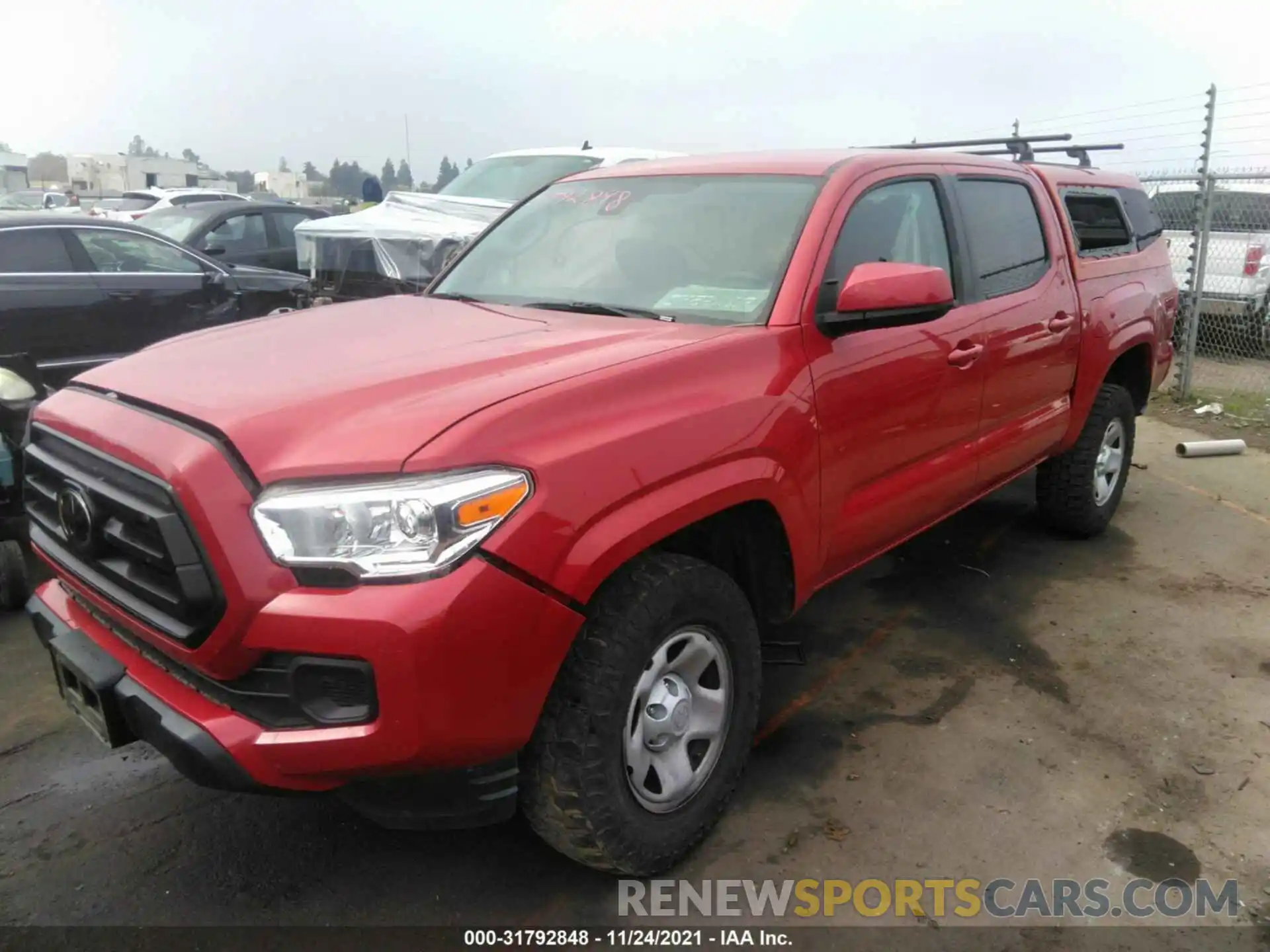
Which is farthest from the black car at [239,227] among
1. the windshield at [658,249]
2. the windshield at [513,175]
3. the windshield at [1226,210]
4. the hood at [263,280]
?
the windshield at [1226,210]

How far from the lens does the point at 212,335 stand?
288cm

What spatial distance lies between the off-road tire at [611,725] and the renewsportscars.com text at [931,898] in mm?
104

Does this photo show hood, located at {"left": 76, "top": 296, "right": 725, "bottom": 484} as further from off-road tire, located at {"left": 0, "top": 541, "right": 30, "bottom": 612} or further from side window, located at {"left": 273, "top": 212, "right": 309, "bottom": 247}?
side window, located at {"left": 273, "top": 212, "right": 309, "bottom": 247}

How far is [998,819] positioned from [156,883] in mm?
2313

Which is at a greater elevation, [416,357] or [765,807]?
[416,357]

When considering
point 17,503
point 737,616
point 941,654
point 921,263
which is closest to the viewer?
point 737,616

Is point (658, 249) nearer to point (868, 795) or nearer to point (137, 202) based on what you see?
point (868, 795)

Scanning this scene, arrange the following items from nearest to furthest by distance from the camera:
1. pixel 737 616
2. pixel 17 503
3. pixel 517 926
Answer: pixel 517 926, pixel 737 616, pixel 17 503

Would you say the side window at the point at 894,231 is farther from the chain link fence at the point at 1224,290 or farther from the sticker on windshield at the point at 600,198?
the chain link fence at the point at 1224,290

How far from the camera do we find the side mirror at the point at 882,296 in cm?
271

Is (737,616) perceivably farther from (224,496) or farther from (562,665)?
(224,496)

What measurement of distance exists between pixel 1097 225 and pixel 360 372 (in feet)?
13.0

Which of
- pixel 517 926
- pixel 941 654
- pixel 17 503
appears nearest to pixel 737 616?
pixel 517 926

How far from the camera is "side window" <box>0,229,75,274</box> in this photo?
6125 mm
